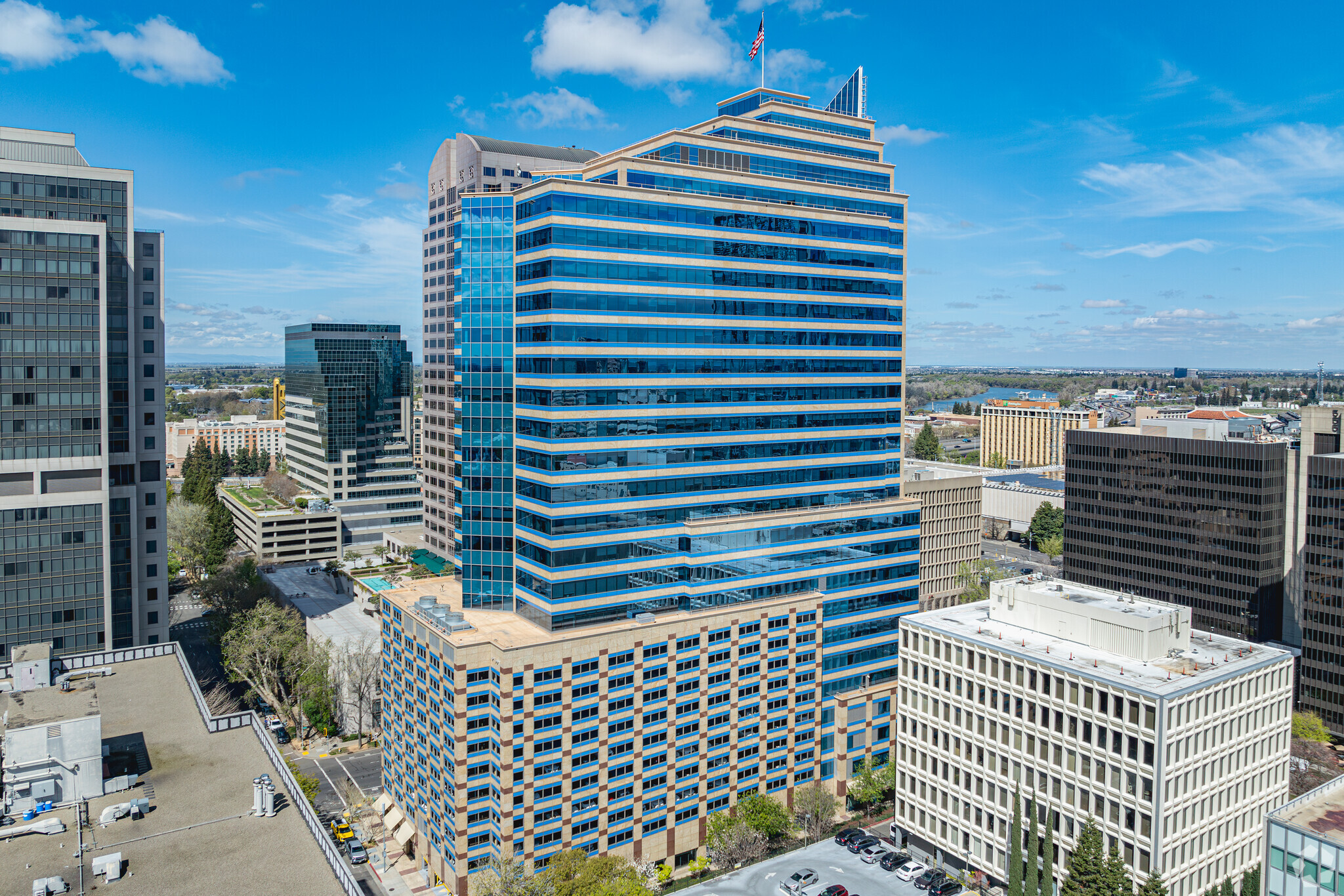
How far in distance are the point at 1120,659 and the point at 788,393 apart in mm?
45700

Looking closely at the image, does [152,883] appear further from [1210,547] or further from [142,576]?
[1210,547]

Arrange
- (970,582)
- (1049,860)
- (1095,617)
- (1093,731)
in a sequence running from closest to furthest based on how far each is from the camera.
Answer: (1093,731) → (1049,860) → (1095,617) → (970,582)

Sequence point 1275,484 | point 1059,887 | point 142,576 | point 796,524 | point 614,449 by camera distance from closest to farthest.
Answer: point 1059,887
point 614,449
point 796,524
point 142,576
point 1275,484

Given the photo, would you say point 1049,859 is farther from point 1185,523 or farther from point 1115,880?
point 1185,523

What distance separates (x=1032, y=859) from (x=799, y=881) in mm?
22940

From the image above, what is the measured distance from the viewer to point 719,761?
96438 millimetres

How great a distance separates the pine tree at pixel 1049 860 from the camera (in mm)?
80688

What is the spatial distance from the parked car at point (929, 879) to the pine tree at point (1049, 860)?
10815mm

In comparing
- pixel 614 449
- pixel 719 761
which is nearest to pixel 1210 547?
pixel 719 761

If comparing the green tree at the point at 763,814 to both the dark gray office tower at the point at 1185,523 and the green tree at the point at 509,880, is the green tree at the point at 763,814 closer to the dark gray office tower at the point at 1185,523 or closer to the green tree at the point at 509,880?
the green tree at the point at 509,880

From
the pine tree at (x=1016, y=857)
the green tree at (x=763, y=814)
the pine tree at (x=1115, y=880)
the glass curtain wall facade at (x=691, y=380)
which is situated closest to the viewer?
the pine tree at (x=1115, y=880)

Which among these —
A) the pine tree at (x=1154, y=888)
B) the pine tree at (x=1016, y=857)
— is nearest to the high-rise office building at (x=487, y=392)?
the pine tree at (x=1016, y=857)

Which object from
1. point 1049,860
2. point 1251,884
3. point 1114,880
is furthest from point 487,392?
point 1251,884

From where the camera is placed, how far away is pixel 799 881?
89.2 meters
